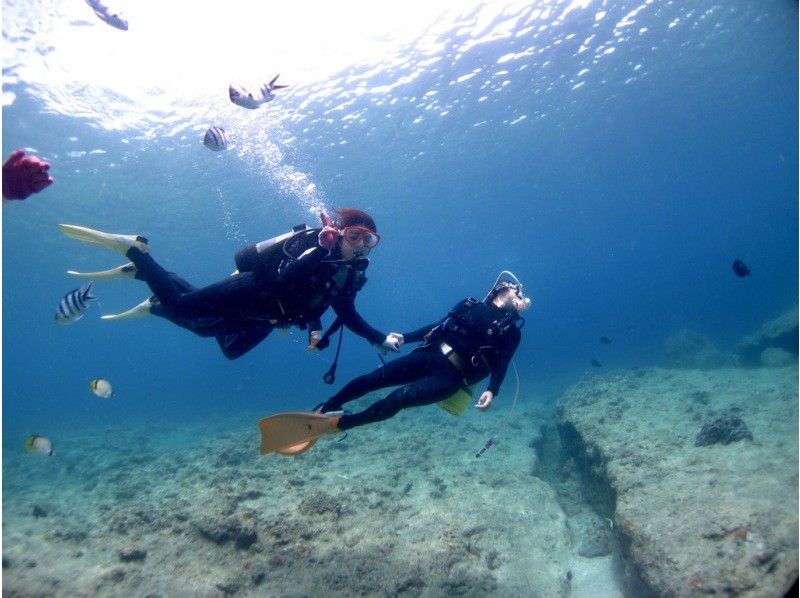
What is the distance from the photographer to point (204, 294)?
18.4 feet

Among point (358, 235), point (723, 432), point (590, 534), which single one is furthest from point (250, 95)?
point (723, 432)

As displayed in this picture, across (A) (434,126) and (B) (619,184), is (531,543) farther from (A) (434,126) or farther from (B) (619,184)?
(B) (619,184)

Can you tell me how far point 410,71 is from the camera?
18359 millimetres

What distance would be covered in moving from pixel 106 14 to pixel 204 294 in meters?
3.72

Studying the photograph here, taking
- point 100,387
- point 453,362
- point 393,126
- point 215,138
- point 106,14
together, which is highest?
point 393,126

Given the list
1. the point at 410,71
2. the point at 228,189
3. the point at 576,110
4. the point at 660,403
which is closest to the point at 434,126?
the point at 410,71

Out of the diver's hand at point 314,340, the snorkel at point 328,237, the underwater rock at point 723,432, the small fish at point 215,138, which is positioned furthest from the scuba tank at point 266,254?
the underwater rock at point 723,432

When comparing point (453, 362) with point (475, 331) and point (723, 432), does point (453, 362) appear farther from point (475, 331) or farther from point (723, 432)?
point (723, 432)

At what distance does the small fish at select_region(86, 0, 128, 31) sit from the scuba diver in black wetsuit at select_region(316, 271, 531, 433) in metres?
5.64

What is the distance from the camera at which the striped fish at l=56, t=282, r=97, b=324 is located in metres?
6.26

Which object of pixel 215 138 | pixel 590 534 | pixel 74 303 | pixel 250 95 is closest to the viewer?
pixel 250 95

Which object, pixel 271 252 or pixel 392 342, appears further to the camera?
pixel 392 342

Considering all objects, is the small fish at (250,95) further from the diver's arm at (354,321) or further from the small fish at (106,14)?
the diver's arm at (354,321)

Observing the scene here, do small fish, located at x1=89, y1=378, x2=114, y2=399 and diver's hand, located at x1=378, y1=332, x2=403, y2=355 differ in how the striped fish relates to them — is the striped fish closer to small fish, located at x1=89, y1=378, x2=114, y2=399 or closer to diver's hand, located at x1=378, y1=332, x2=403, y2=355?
small fish, located at x1=89, y1=378, x2=114, y2=399
